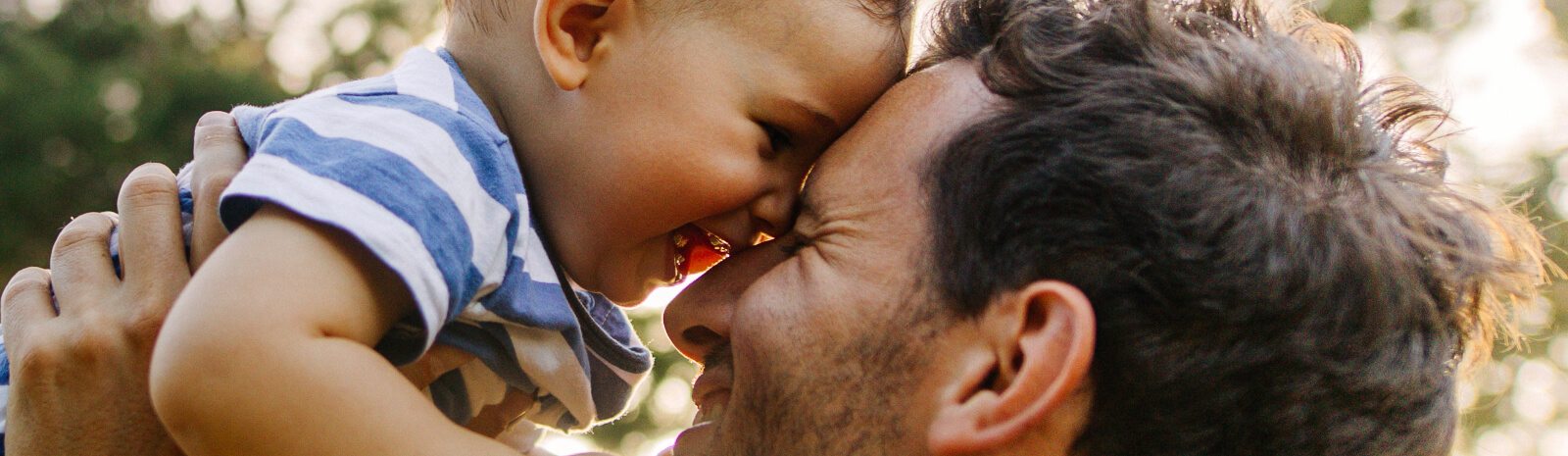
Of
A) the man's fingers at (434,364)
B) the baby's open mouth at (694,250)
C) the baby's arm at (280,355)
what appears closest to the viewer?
the baby's arm at (280,355)

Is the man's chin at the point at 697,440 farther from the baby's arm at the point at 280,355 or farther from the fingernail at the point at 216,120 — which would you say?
the fingernail at the point at 216,120

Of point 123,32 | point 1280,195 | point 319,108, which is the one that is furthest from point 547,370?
point 123,32

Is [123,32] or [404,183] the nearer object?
[404,183]

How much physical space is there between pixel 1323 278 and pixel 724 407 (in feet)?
3.29

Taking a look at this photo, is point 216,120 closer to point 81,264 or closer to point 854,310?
point 81,264

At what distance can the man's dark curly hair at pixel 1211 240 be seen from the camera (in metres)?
1.60

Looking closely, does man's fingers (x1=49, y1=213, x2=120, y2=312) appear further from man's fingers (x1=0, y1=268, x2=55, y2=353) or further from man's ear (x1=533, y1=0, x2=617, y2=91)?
man's ear (x1=533, y1=0, x2=617, y2=91)

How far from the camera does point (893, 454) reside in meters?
1.65

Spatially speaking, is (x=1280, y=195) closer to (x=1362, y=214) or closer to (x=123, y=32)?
(x=1362, y=214)

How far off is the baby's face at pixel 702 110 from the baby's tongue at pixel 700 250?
11cm

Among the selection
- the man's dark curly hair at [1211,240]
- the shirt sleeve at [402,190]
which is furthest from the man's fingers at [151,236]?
the man's dark curly hair at [1211,240]

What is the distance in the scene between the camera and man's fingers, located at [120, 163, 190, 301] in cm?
158

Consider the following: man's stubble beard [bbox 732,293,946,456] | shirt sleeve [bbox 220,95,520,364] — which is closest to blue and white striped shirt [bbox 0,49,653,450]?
shirt sleeve [bbox 220,95,520,364]

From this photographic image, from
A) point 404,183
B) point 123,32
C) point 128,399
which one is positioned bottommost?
point 123,32
